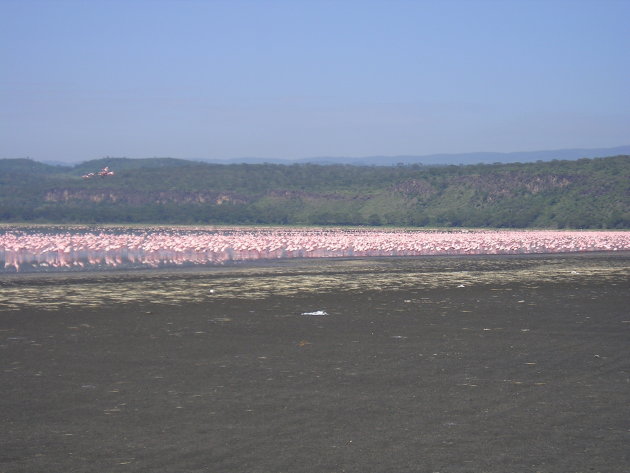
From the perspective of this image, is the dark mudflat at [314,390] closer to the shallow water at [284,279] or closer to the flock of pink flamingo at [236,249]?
the shallow water at [284,279]

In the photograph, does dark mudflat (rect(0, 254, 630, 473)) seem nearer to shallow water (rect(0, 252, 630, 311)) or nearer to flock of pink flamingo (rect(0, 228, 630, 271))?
shallow water (rect(0, 252, 630, 311))

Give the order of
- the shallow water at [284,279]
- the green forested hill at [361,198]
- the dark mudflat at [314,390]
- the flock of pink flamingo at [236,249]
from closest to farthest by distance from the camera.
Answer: the dark mudflat at [314,390], the shallow water at [284,279], the flock of pink flamingo at [236,249], the green forested hill at [361,198]

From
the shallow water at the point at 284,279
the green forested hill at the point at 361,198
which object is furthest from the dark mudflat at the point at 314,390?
the green forested hill at the point at 361,198

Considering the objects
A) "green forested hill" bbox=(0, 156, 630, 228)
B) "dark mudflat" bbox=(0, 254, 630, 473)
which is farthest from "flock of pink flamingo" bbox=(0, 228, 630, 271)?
"green forested hill" bbox=(0, 156, 630, 228)

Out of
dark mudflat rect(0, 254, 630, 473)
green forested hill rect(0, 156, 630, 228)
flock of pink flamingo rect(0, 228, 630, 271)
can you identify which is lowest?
Answer: dark mudflat rect(0, 254, 630, 473)

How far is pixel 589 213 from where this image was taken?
70562 mm

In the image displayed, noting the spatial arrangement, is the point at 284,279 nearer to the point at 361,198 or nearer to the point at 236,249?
the point at 236,249

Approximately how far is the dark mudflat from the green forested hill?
54811 mm

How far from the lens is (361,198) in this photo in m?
95.7

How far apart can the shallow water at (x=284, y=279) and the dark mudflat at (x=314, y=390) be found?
8.13ft

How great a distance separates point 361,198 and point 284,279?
72.1 meters

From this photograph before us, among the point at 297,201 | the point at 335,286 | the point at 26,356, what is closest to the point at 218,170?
the point at 297,201

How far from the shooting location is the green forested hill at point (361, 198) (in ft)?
251

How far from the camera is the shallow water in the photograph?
1942 cm
